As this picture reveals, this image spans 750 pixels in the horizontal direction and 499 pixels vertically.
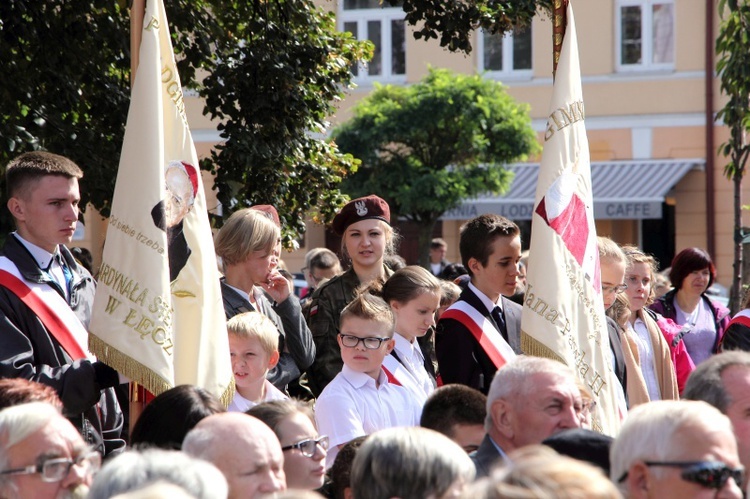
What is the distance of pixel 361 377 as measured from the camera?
4.89 m

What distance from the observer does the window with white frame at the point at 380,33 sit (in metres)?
24.0

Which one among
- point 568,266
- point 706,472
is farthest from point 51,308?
point 706,472

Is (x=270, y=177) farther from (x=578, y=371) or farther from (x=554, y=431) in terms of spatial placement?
(x=554, y=431)

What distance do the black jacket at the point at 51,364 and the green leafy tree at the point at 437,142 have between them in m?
14.7

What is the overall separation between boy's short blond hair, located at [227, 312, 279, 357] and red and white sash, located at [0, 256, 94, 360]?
26.3 inches

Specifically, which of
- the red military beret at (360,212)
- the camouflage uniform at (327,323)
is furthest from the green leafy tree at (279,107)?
the camouflage uniform at (327,323)

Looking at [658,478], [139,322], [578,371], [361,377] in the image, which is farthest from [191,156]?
[658,478]

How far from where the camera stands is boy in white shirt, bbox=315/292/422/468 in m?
4.73

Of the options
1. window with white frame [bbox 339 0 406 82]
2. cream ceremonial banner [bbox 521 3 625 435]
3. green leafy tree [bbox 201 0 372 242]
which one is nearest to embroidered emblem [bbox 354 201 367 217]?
cream ceremonial banner [bbox 521 3 625 435]

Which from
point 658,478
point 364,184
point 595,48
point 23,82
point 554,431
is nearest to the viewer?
point 658,478

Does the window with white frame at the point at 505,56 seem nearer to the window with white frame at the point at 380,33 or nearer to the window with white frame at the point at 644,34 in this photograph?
the window with white frame at the point at 380,33

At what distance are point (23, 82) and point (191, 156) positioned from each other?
331 centimetres

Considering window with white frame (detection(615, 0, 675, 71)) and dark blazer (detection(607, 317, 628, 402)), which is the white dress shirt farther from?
window with white frame (detection(615, 0, 675, 71))

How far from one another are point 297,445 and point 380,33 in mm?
21035
